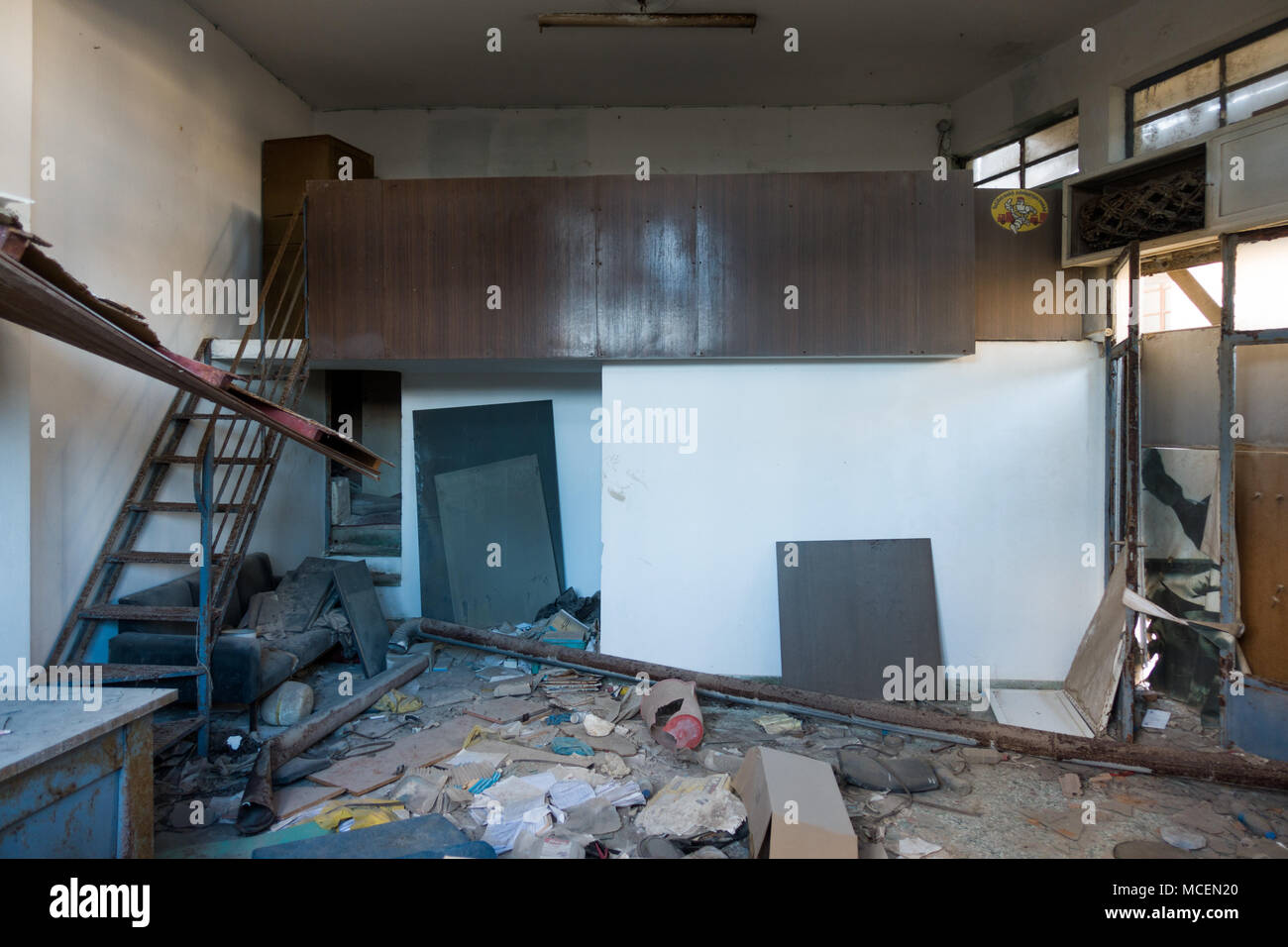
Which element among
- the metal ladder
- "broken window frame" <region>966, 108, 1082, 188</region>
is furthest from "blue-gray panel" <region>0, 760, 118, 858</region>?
"broken window frame" <region>966, 108, 1082, 188</region>

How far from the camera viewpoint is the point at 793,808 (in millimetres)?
2754

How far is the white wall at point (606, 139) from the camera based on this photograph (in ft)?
22.4

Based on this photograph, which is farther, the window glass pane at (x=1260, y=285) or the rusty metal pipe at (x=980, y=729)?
the window glass pane at (x=1260, y=285)

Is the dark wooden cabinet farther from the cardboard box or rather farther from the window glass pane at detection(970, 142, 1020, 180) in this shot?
the window glass pane at detection(970, 142, 1020, 180)

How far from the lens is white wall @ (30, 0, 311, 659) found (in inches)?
144

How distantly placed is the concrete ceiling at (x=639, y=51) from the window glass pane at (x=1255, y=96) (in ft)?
3.91

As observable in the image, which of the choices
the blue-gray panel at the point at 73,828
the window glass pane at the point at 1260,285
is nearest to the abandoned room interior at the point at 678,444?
the window glass pane at the point at 1260,285

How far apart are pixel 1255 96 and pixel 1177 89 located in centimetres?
59

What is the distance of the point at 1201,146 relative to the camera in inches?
156

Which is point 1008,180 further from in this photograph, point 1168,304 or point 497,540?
point 497,540

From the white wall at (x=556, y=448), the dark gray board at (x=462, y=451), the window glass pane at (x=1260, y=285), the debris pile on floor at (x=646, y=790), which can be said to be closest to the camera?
the debris pile on floor at (x=646, y=790)

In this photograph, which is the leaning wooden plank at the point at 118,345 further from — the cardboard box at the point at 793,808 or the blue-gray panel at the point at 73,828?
the cardboard box at the point at 793,808

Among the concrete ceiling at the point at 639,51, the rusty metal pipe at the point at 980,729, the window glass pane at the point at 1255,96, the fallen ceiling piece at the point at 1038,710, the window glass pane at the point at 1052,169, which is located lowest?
the fallen ceiling piece at the point at 1038,710

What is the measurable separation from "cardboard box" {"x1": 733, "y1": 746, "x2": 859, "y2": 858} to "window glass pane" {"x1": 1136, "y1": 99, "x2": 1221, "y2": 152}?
173 inches
